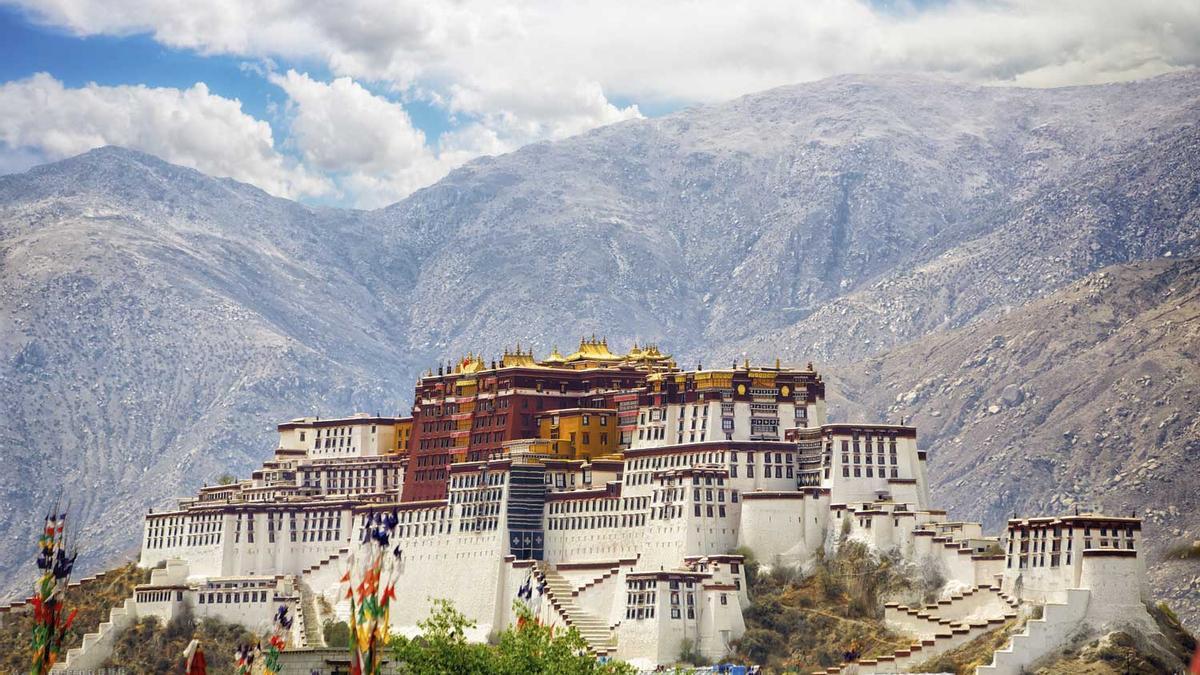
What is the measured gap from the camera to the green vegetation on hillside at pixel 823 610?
188750 mm

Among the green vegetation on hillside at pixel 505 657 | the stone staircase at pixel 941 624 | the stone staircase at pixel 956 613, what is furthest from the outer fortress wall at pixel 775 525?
the green vegetation on hillside at pixel 505 657

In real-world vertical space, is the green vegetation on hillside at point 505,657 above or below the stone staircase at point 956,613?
below

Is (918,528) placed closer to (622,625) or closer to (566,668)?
(622,625)

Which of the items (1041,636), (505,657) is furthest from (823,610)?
(505,657)

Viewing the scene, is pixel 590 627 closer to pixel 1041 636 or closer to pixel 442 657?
pixel 1041 636

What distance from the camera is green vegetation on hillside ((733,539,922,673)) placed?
18875cm

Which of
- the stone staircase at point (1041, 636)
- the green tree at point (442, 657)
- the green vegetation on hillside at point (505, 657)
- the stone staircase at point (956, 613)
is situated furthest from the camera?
the stone staircase at point (956, 613)

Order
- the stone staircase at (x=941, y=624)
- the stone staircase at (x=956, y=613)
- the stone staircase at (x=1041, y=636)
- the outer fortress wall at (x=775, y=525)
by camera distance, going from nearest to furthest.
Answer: the stone staircase at (x=1041, y=636), the stone staircase at (x=941, y=624), the stone staircase at (x=956, y=613), the outer fortress wall at (x=775, y=525)

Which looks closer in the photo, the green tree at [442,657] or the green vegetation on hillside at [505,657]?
the green tree at [442,657]

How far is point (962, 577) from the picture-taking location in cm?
18812

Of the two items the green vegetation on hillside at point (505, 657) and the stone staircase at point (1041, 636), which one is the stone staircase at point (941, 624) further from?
the green vegetation on hillside at point (505, 657)

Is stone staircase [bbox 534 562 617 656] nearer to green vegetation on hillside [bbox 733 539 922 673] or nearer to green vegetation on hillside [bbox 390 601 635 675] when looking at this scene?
green vegetation on hillside [bbox 733 539 922 673]

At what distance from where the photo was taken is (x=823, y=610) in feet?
634

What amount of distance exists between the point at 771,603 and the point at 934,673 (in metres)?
20.2
